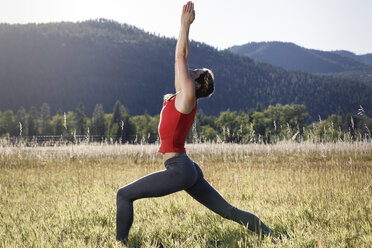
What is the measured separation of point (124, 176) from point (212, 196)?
5.82 meters

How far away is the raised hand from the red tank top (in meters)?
0.65

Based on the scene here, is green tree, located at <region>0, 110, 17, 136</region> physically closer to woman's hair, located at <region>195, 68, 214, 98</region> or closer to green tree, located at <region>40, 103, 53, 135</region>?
green tree, located at <region>40, 103, 53, 135</region>

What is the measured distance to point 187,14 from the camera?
112 inches

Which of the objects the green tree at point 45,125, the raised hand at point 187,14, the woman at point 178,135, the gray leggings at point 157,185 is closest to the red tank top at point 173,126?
the woman at point 178,135

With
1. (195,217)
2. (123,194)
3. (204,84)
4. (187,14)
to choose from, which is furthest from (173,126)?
(195,217)

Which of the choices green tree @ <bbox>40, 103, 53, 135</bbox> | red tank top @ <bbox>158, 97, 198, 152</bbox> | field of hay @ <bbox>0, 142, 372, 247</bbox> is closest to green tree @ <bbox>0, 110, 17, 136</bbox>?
green tree @ <bbox>40, 103, 53, 135</bbox>

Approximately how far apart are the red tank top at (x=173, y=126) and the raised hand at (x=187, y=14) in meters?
0.65

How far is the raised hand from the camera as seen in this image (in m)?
2.85

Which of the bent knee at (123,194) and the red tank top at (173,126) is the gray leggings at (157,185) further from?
the red tank top at (173,126)

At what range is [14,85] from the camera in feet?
599

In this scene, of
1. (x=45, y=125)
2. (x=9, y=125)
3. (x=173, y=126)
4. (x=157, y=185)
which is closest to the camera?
(x=173, y=126)

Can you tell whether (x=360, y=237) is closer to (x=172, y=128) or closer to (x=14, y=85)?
(x=172, y=128)

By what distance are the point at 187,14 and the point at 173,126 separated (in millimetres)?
952

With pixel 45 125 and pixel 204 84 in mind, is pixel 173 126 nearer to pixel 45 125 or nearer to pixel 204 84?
pixel 204 84
